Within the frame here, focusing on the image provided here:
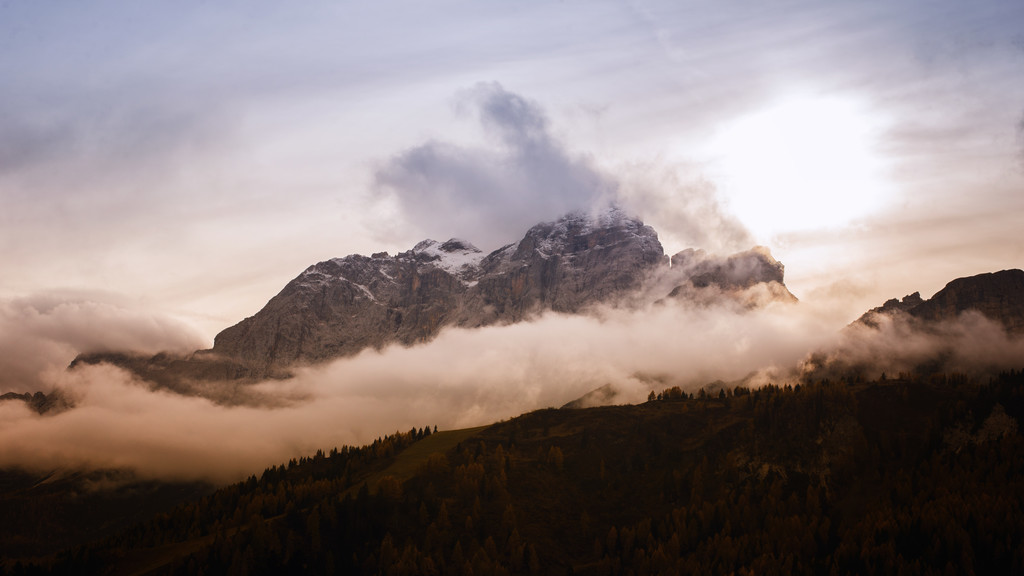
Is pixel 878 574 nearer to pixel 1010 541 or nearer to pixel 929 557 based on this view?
pixel 929 557

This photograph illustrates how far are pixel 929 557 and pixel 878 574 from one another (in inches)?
504

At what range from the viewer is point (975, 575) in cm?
19038

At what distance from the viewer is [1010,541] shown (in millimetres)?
193875

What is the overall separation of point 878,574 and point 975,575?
1978cm

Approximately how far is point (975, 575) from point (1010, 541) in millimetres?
12059

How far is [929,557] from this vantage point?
197 metres

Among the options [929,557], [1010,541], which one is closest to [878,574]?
[929,557]

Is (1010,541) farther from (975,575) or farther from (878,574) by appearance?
(878,574)

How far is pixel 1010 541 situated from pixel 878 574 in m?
29.8

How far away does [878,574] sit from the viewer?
639 ft

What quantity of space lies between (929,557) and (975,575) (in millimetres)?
9645

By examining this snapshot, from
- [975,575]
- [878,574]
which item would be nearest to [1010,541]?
[975,575]
